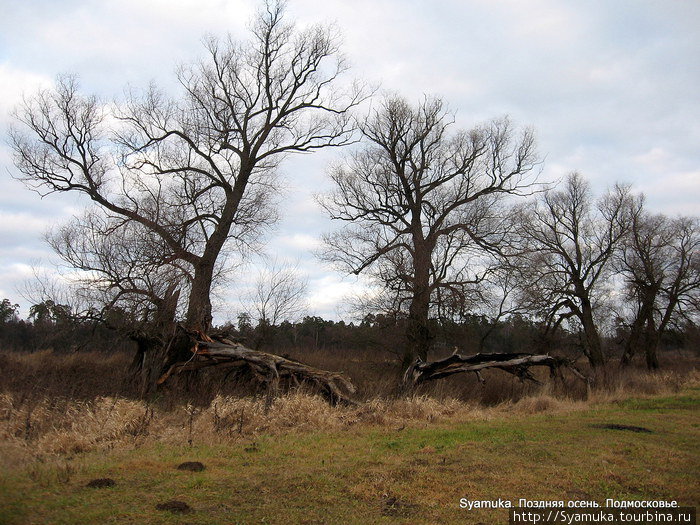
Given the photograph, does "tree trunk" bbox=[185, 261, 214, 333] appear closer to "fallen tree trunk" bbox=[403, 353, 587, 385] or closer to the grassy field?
"fallen tree trunk" bbox=[403, 353, 587, 385]

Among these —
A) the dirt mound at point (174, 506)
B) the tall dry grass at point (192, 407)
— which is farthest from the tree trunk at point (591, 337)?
the dirt mound at point (174, 506)

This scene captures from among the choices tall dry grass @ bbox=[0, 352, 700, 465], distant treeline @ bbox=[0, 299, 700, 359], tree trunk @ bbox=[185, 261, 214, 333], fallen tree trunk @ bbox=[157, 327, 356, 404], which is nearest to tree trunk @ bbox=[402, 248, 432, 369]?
distant treeline @ bbox=[0, 299, 700, 359]

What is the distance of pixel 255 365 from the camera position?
15406 millimetres

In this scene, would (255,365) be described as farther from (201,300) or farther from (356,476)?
(356,476)

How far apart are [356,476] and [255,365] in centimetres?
958

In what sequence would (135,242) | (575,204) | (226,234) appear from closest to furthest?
(135,242) < (226,234) < (575,204)

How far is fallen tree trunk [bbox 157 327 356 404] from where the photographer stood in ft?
48.0

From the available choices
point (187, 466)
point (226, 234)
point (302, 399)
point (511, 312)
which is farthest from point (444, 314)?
point (187, 466)

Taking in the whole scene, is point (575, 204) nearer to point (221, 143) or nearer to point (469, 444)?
point (221, 143)

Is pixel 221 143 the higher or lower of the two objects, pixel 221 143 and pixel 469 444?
the higher

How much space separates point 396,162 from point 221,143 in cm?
892

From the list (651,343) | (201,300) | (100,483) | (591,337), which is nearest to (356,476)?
(100,483)

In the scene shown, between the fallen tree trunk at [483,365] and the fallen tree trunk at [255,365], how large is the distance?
3.07m

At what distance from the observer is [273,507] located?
506cm
